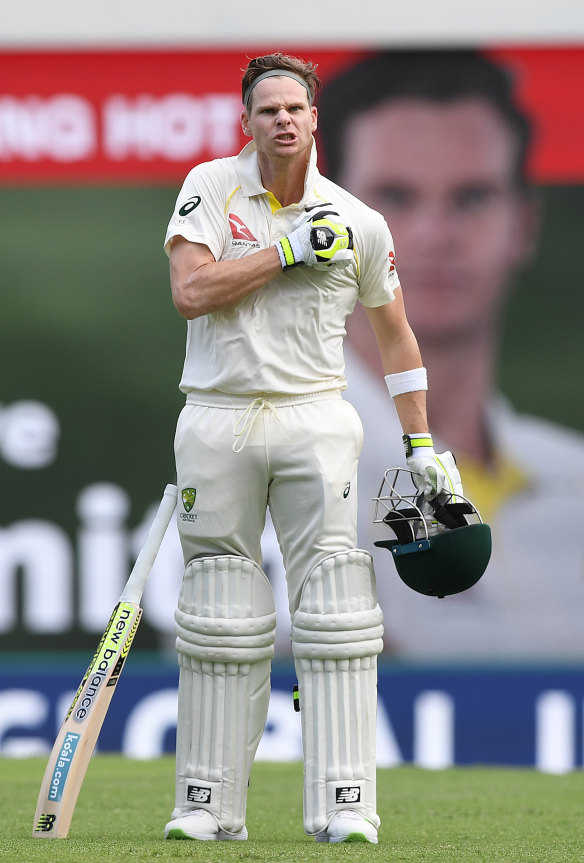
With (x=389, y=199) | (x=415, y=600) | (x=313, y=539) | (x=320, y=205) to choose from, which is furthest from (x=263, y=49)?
(x=313, y=539)

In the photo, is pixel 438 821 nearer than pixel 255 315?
No

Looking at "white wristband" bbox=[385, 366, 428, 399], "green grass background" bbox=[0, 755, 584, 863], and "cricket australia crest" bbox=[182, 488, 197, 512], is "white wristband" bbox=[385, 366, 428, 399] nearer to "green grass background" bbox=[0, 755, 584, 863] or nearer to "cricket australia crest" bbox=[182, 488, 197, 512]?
"cricket australia crest" bbox=[182, 488, 197, 512]

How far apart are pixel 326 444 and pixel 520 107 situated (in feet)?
9.49

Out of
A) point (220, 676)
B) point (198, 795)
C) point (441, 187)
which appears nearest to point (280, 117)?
point (220, 676)

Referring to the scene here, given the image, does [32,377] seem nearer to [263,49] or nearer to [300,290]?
[263,49]

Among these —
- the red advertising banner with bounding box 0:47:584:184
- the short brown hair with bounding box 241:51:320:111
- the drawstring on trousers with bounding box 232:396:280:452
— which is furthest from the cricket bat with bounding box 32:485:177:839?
the red advertising banner with bounding box 0:47:584:184

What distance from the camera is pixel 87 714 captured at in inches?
109

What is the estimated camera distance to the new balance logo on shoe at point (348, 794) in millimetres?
2691

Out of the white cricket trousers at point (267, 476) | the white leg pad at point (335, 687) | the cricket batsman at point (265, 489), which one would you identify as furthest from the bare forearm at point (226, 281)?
the white leg pad at point (335, 687)

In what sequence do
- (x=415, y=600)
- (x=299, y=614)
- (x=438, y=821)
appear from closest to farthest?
(x=299, y=614)
(x=438, y=821)
(x=415, y=600)

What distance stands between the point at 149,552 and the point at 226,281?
61cm

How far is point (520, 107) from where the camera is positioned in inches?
205

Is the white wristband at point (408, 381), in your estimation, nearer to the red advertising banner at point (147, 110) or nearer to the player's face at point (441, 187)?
the player's face at point (441, 187)

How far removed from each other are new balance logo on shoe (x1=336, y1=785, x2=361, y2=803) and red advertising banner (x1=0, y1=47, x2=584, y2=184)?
3.15 metres
